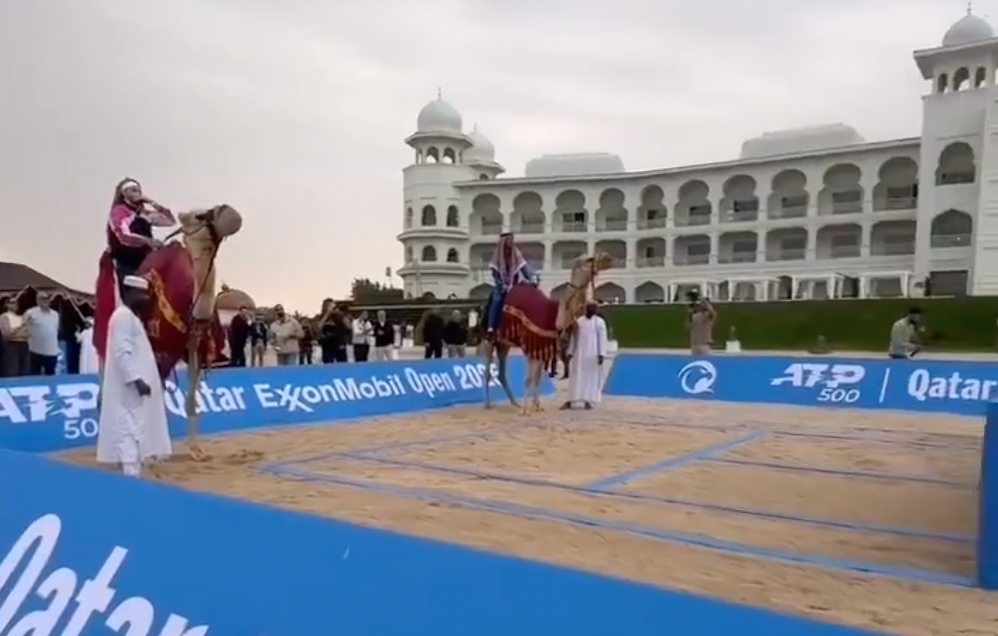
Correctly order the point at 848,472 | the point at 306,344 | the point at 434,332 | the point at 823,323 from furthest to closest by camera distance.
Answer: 1. the point at 823,323
2. the point at 306,344
3. the point at 434,332
4. the point at 848,472

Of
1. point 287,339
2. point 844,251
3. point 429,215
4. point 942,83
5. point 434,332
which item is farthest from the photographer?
point 429,215

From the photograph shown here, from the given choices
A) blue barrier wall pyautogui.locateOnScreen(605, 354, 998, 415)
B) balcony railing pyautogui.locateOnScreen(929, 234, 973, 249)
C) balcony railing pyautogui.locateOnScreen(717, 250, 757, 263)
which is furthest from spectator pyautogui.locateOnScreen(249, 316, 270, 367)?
balcony railing pyautogui.locateOnScreen(717, 250, 757, 263)

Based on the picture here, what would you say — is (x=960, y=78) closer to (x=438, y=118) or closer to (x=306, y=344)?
(x=438, y=118)

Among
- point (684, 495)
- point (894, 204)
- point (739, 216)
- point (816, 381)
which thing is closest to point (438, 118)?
point (739, 216)

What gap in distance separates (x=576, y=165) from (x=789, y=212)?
51.6ft

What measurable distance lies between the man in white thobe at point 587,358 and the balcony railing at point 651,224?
45759 millimetres

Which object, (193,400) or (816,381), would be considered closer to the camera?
(193,400)

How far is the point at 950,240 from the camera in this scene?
45438 mm

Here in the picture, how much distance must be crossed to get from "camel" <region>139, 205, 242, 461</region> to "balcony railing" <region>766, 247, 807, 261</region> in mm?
48656

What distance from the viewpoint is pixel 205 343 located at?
8.59m

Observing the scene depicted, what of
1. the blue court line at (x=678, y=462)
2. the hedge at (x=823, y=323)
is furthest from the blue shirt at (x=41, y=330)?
the hedge at (x=823, y=323)

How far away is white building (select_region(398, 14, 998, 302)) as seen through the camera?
4547 centimetres

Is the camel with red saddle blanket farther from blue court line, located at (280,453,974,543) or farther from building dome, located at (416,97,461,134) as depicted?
building dome, located at (416,97,461,134)

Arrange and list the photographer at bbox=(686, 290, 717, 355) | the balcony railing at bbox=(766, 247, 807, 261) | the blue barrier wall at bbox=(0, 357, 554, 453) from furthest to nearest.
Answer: the balcony railing at bbox=(766, 247, 807, 261) → the photographer at bbox=(686, 290, 717, 355) → the blue barrier wall at bbox=(0, 357, 554, 453)
